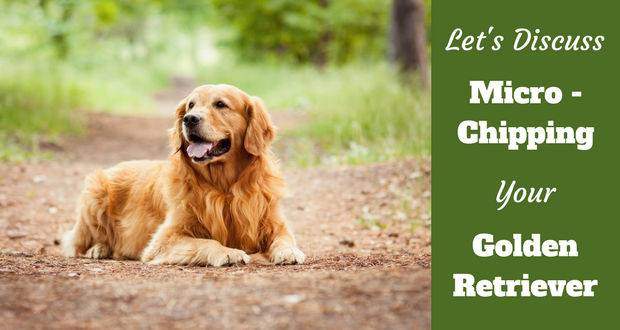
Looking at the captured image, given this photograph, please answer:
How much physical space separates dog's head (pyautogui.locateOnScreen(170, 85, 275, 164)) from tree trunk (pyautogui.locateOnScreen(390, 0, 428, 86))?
7.34 meters

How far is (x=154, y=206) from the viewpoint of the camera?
18.0ft

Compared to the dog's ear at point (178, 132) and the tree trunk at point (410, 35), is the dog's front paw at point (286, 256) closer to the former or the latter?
the dog's ear at point (178, 132)

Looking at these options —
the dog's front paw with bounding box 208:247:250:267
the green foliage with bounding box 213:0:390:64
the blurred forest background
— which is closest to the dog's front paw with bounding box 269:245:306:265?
the dog's front paw with bounding box 208:247:250:267

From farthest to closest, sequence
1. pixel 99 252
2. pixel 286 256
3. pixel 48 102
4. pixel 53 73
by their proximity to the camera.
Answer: pixel 53 73 → pixel 48 102 → pixel 99 252 → pixel 286 256

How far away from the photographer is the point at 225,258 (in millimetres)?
4523

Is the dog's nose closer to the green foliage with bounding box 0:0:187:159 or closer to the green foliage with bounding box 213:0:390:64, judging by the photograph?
the green foliage with bounding box 0:0:187:159

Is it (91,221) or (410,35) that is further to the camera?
(410,35)

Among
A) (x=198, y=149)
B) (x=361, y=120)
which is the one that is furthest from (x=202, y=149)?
(x=361, y=120)

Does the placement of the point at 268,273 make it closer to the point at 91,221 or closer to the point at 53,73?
→ the point at 91,221

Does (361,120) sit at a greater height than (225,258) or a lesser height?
greater

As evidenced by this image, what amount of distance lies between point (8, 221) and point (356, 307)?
4654mm

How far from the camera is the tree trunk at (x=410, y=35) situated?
12.1m

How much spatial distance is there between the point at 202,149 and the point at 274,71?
16687 mm

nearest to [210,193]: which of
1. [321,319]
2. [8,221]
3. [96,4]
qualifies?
[321,319]
